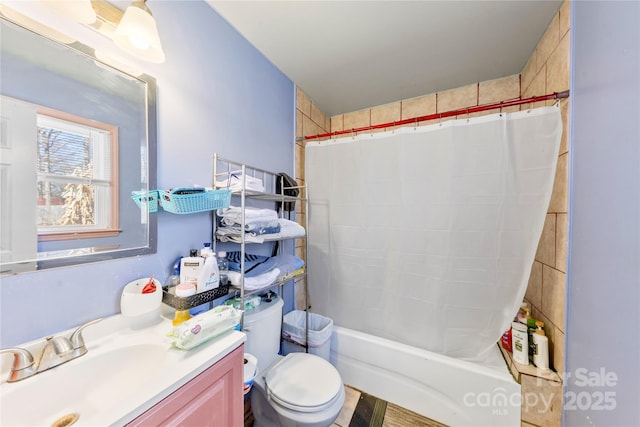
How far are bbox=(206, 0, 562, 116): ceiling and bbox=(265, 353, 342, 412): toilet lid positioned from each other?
187 cm

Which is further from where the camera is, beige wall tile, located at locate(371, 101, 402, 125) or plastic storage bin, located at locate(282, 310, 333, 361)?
beige wall tile, located at locate(371, 101, 402, 125)

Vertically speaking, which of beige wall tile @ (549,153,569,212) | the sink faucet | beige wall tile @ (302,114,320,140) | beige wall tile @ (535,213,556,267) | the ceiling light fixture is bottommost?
the sink faucet

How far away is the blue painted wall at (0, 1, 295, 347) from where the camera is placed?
0.65m

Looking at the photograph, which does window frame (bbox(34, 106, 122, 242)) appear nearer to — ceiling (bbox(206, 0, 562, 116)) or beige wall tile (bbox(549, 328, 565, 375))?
ceiling (bbox(206, 0, 562, 116))

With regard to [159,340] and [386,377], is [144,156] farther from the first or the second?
[386,377]

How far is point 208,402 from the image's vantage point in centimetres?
66

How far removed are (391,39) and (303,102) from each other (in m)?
0.80

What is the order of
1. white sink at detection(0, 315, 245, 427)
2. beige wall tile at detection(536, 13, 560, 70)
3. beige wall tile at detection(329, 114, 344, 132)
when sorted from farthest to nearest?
beige wall tile at detection(329, 114, 344, 132)
beige wall tile at detection(536, 13, 560, 70)
white sink at detection(0, 315, 245, 427)

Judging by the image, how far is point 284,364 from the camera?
3.93 ft

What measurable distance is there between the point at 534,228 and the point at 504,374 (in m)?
0.80

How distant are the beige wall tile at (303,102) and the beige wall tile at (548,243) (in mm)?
1788

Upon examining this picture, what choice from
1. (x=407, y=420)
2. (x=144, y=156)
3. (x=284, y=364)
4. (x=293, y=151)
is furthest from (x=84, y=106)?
(x=407, y=420)

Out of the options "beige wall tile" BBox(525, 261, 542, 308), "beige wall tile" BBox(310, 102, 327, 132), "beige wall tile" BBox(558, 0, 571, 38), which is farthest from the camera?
"beige wall tile" BBox(310, 102, 327, 132)

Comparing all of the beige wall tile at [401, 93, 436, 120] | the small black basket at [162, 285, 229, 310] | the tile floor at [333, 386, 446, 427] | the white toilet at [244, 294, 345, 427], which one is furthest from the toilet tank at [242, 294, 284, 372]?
the beige wall tile at [401, 93, 436, 120]
